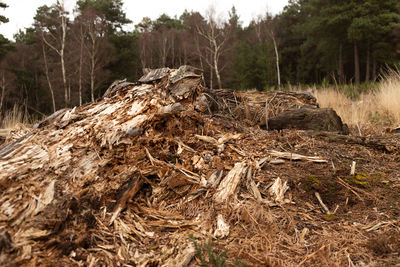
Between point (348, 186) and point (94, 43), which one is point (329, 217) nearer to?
point (348, 186)

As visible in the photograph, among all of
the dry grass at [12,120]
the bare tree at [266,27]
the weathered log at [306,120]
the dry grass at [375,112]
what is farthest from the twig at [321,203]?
the bare tree at [266,27]

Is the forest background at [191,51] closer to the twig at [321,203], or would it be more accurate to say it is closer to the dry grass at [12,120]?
the dry grass at [12,120]

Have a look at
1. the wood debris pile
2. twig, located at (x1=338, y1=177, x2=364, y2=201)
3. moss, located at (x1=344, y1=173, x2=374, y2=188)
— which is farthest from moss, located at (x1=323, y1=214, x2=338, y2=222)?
moss, located at (x1=344, y1=173, x2=374, y2=188)

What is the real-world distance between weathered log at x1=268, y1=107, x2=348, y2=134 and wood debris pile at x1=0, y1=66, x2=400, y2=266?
566 mm

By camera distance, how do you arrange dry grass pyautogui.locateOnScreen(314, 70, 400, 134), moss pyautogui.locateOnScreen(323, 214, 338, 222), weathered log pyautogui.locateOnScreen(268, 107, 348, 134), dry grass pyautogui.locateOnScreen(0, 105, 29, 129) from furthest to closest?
dry grass pyautogui.locateOnScreen(0, 105, 29, 129) → dry grass pyautogui.locateOnScreen(314, 70, 400, 134) → weathered log pyautogui.locateOnScreen(268, 107, 348, 134) → moss pyautogui.locateOnScreen(323, 214, 338, 222)

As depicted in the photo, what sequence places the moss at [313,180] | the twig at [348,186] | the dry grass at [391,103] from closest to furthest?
1. the twig at [348,186]
2. the moss at [313,180]
3. the dry grass at [391,103]

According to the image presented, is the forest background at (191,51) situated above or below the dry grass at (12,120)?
above

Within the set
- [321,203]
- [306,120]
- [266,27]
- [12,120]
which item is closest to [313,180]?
[321,203]

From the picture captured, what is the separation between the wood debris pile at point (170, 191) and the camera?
1216mm

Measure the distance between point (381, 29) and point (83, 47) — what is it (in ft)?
70.9

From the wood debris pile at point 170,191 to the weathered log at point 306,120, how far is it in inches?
22.3

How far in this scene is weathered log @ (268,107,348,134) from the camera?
115 inches

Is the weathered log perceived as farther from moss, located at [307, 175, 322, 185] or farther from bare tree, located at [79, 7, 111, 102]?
bare tree, located at [79, 7, 111, 102]

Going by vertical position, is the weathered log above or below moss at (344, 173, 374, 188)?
above
